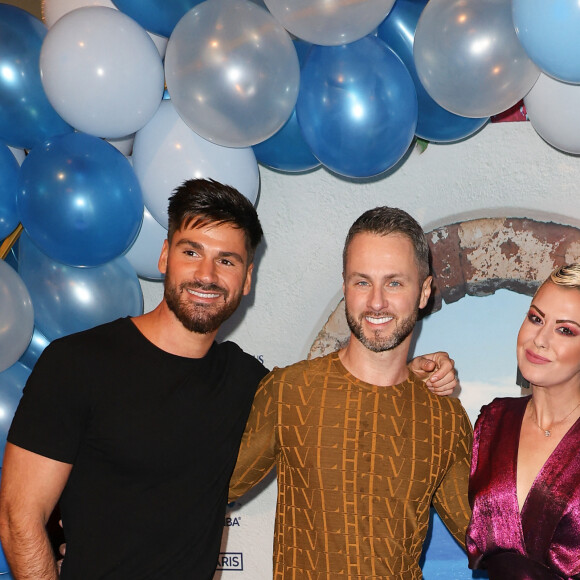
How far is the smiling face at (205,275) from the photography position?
5.57 ft

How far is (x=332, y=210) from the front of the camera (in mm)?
2363

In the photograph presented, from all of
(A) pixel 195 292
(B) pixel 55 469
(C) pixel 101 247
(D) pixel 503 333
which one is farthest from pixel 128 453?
(D) pixel 503 333

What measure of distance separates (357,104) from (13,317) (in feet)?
3.52

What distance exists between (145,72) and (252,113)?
34cm

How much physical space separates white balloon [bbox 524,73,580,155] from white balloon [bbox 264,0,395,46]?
0.45 meters

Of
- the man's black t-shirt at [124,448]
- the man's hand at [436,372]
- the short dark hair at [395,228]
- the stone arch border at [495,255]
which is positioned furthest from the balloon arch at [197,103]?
the man's hand at [436,372]

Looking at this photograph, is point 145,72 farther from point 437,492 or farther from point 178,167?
point 437,492

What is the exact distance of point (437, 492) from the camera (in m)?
1.73

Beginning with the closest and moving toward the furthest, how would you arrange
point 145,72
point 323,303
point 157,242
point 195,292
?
point 195,292 → point 145,72 → point 157,242 → point 323,303

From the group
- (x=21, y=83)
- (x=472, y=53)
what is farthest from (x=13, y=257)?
(x=472, y=53)

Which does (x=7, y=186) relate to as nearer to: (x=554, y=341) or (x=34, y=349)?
(x=34, y=349)

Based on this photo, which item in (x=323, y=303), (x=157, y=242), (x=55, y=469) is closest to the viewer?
(x=55, y=469)

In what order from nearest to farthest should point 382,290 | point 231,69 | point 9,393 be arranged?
point 382,290 → point 231,69 → point 9,393

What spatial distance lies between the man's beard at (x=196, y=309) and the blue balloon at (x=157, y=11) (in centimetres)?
77
